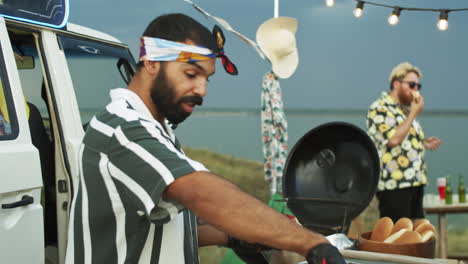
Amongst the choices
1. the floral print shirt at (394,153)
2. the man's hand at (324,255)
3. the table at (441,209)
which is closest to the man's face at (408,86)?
the floral print shirt at (394,153)

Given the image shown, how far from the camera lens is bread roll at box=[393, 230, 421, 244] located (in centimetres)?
170

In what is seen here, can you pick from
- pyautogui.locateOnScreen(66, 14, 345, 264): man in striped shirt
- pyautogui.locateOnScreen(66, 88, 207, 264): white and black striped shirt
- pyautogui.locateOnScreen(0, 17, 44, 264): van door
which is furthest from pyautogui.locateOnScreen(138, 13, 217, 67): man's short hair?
pyautogui.locateOnScreen(0, 17, 44, 264): van door

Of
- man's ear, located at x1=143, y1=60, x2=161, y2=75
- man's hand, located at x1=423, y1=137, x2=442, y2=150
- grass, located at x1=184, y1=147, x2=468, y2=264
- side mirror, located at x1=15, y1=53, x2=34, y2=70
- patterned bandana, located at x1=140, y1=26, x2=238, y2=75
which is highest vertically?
side mirror, located at x1=15, y1=53, x2=34, y2=70

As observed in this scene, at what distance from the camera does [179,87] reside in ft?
4.34

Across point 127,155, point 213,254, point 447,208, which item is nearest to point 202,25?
point 127,155

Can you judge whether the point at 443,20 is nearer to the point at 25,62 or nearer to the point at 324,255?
the point at 25,62

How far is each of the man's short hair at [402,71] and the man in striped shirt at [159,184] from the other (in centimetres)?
334

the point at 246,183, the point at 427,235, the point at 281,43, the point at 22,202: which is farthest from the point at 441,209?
the point at 246,183

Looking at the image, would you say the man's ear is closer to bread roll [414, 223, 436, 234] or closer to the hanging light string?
bread roll [414, 223, 436, 234]

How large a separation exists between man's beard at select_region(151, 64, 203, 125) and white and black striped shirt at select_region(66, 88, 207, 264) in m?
0.04

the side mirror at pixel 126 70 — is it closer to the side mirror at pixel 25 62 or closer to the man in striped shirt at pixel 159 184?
the side mirror at pixel 25 62

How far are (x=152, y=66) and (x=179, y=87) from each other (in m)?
0.10

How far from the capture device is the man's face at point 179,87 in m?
1.33

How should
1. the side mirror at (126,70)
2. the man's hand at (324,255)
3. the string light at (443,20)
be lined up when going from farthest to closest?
the string light at (443,20) → the side mirror at (126,70) → the man's hand at (324,255)
